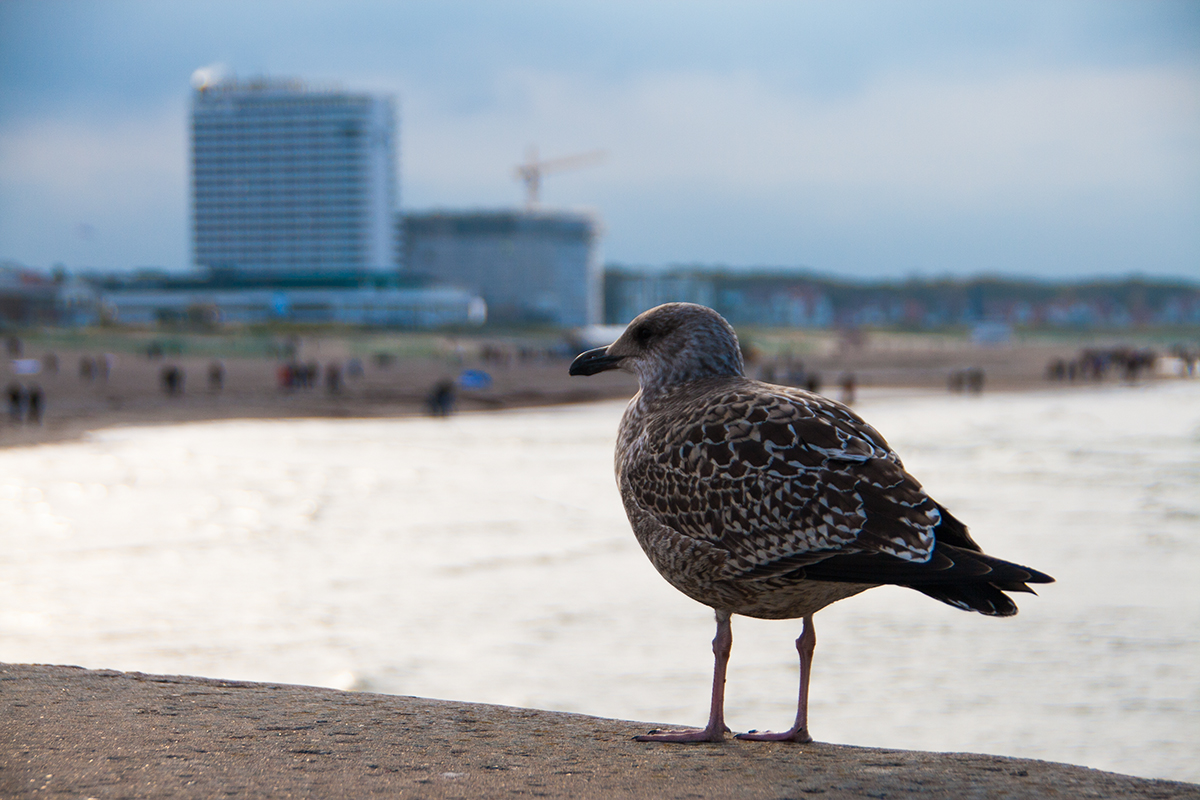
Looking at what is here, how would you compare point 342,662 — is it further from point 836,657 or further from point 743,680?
point 836,657

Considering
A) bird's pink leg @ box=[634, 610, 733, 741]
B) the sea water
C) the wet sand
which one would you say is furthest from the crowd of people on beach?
bird's pink leg @ box=[634, 610, 733, 741]

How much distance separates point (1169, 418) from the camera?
44.4 metres

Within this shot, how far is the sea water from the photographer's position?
349 inches

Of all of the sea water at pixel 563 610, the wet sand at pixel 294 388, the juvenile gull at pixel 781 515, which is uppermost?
the juvenile gull at pixel 781 515

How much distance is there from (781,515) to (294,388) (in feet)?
180

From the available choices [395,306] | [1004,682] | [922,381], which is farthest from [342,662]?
[395,306]

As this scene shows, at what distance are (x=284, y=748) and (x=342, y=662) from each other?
6.20m

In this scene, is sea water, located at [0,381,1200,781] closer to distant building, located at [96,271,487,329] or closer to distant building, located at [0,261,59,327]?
distant building, located at [0,261,59,327]

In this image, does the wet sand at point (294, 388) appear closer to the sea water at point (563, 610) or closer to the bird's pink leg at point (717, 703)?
the sea water at point (563, 610)

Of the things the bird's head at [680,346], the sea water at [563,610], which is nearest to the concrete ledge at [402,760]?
the bird's head at [680,346]

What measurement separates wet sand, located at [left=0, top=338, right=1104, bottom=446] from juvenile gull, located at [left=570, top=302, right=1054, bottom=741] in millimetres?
31124

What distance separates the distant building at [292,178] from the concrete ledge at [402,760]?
17364 centimetres

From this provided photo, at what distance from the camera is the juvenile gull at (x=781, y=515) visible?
3.41 metres

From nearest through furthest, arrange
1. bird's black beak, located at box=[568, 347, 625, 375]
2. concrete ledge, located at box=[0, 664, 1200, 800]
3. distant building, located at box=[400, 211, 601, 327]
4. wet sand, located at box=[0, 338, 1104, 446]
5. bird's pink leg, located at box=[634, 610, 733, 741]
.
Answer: concrete ledge, located at box=[0, 664, 1200, 800] < bird's pink leg, located at box=[634, 610, 733, 741] < bird's black beak, located at box=[568, 347, 625, 375] < wet sand, located at box=[0, 338, 1104, 446] < distant building, located at box=[400, 211, 601, 327]
